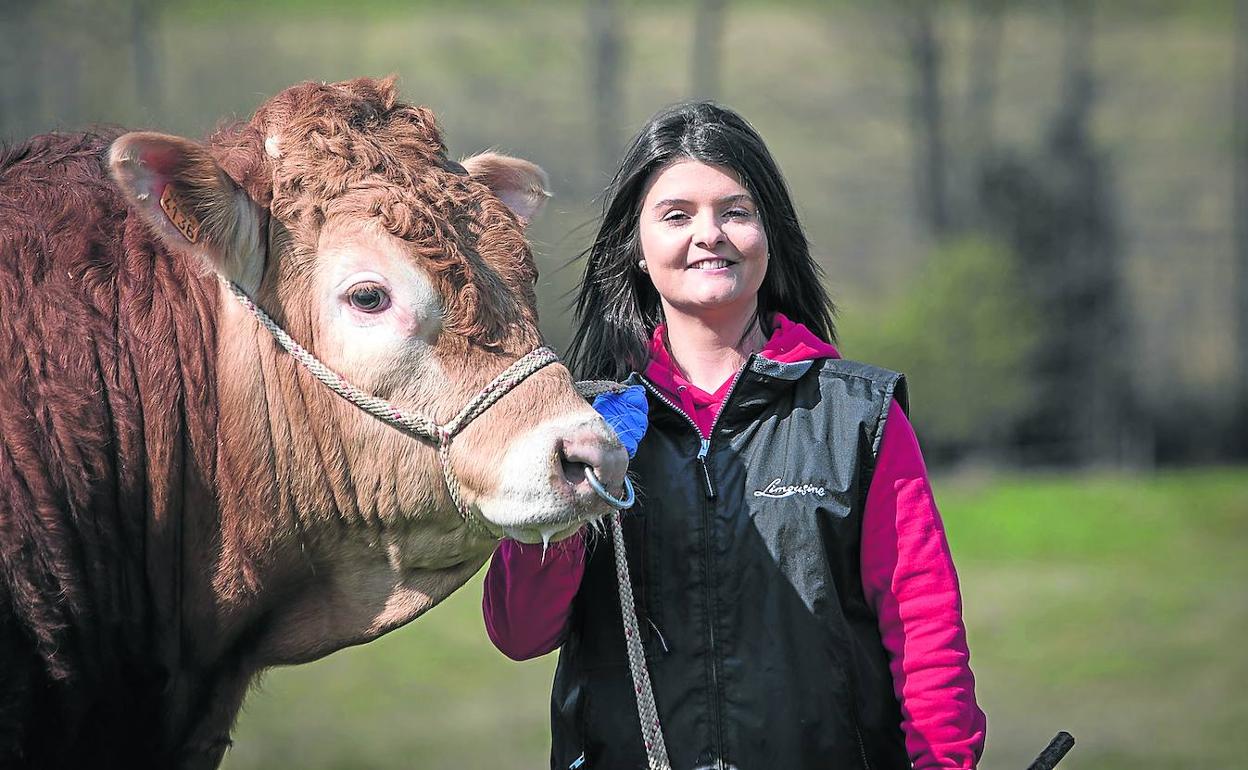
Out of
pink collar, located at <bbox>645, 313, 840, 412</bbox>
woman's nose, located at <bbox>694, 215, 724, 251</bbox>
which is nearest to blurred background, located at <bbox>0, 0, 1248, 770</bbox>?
pink collar, located at <bbox>645, 313, 840, 412</bbox>

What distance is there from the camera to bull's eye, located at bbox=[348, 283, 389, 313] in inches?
133

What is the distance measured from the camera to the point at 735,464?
11.7 feet

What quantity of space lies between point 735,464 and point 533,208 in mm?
1163

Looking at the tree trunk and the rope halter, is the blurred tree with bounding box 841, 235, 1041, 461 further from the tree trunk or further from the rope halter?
the rope halter

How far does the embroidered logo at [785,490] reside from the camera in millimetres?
3467

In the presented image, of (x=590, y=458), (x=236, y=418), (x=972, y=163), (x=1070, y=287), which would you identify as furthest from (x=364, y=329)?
(x=972, y=163)

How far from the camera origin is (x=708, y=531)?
A: 3496 mm

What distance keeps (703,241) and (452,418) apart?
2.72ft

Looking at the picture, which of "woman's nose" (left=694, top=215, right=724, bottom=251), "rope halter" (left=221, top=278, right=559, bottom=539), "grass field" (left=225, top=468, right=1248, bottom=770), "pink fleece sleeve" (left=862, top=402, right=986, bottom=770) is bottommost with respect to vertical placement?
"grass field" (left=225, top=468, right=1248, bottom=770)

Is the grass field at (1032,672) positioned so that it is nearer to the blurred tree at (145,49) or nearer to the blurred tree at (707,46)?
the blurred tree at (145,49)

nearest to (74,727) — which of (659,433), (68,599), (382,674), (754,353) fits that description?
(68,599)

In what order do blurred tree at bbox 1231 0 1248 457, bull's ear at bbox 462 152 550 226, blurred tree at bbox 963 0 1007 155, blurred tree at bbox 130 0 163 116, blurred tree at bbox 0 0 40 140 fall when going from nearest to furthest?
bull's ear at bbox 462 152 550 226 → blurred tree at bbox 0 0 40 140 → blurred tree at bbox 130 0 163 116 → blurred tree at bbox 1231 0 1248 457 → blurred tree at bbox 963 0 1007 155

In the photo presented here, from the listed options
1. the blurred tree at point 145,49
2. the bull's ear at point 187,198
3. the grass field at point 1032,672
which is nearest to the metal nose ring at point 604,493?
the bull's ear at point 187,198

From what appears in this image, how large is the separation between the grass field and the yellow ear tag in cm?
503
